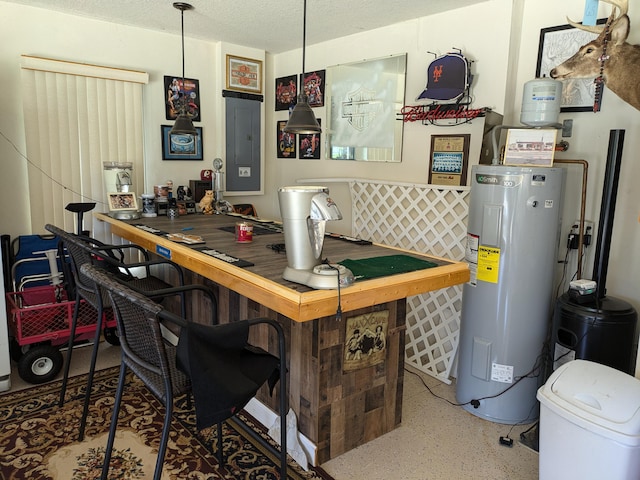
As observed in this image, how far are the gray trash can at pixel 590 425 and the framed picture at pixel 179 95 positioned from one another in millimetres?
3485

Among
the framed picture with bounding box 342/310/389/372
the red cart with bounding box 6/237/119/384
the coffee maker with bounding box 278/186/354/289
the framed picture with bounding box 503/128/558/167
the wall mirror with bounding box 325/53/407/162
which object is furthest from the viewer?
the wall mirror with bounding box 325/53/407/162

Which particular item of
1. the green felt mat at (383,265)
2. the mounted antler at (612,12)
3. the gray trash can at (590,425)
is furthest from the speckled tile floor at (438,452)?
the mounted antler at (612,12)

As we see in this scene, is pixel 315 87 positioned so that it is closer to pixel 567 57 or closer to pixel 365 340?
pixel 567 57

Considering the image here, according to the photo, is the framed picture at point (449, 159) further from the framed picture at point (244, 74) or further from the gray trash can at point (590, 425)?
the framed picture at point (244, 74)

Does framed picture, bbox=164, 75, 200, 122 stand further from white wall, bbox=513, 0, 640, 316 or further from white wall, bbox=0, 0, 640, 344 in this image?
white wall, bbox=513, 0, 640, 316

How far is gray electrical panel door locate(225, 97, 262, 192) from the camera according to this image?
4559 mm

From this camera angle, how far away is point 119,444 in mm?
Answer: 2322

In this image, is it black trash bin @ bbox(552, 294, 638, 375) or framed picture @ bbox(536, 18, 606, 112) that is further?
framed picture @ bbox(536, 18, 606, 112)

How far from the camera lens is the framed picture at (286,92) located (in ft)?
15.0

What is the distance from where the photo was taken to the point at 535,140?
8.11 feet

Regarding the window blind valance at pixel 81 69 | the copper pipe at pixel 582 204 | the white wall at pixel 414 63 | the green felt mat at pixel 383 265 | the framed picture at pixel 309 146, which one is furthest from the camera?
the framed picture at pixel 309 146

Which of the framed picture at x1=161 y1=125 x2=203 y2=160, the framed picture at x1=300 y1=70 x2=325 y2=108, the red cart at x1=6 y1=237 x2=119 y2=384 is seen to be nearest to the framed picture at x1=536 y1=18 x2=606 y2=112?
the framed picture at x1=300 y1=70 x2=325 y2=108

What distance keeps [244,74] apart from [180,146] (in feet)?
3.07

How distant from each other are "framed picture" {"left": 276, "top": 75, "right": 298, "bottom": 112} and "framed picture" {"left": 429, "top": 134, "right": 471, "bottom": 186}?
1704 millimetres
